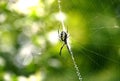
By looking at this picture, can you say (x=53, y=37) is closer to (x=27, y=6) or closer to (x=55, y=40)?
(x=55, y=40)

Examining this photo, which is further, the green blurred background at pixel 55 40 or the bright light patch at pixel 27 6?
the bright light patch at pixel 27 6

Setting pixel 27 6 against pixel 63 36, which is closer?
pixel 63 36

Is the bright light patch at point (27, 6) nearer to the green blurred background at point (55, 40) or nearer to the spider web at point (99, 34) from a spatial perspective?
the green blurred background at point (55, 40)

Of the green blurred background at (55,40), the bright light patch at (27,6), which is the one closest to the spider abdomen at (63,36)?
the green blurred background at (55,40)

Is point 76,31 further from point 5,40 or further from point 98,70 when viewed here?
point 5,40

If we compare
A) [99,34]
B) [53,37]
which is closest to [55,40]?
[53,37]

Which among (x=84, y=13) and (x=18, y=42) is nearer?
(x=84, y=13)

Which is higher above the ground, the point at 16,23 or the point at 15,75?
the point at 16,23

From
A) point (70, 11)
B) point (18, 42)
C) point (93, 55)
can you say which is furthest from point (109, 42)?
point (18, 42)
